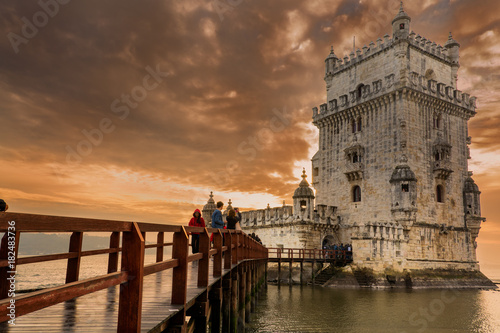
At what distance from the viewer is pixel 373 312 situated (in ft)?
59.5

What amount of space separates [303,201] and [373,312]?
15796 mm

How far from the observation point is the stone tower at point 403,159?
29375 millimetres

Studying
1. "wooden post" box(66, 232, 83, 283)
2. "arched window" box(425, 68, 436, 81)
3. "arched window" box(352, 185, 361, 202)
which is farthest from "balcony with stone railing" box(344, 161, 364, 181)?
"wooden post" box(66, 232, 83, 283)

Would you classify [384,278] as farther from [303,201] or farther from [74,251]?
[74,251]

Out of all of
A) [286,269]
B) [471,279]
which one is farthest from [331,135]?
[471,279]

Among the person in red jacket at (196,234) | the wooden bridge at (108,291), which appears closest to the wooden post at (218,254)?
the wooden bridge at (108,291)

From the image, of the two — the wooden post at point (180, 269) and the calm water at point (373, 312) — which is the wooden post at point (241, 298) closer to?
the calm water at point (373, 312)

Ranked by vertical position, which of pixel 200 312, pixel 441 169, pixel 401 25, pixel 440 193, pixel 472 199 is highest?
pixel 401 25

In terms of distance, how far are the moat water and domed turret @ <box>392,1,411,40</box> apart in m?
19.6

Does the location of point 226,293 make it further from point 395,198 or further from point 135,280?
point 395,198

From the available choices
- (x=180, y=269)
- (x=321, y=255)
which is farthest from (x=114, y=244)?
(x=321, y=255)

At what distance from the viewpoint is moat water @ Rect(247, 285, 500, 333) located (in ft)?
49.4

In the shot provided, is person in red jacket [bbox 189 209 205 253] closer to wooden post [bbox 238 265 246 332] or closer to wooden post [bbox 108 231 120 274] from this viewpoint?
wooden post [bbox 238 265 246 332]

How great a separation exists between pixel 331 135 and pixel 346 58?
7.39 metres
